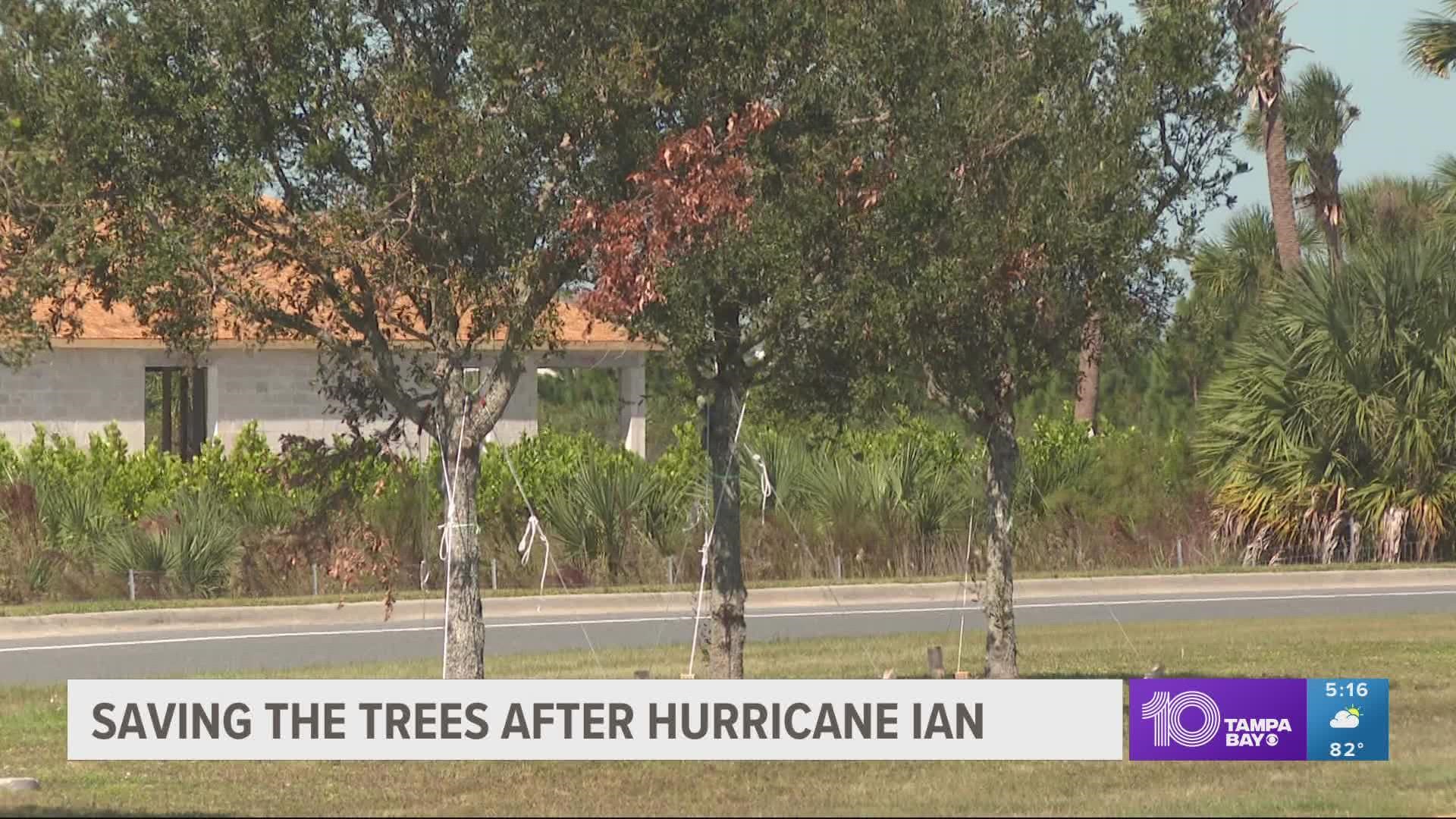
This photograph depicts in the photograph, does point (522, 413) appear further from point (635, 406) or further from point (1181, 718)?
point (1181, 718)

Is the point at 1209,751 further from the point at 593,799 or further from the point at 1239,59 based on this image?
the point at 1239,59

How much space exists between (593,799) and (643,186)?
11.0 feet

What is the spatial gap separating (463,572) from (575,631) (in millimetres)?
7084

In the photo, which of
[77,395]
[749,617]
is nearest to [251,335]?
[749,617]

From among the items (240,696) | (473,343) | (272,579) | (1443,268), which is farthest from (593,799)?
(1443,268)

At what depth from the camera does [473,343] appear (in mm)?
13242

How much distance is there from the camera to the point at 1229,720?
35.1ft

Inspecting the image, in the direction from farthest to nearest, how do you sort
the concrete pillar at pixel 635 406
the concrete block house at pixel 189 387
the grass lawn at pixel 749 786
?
1. the concrete pillar at pixel 635 406
2. the concrete block house at pixel 189 387
3. the grass lawn at pixel 749 786

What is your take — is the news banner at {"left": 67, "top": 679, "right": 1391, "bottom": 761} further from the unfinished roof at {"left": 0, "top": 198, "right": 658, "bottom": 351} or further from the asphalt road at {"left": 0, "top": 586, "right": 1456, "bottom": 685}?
the asphalt road at {"left": 0, "top": 586, "right": 1456, "bottom": 685}

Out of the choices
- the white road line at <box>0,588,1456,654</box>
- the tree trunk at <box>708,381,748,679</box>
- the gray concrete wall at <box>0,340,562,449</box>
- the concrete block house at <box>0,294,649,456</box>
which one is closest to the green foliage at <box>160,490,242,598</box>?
the white road line at <box>0,588,1456,654</box>

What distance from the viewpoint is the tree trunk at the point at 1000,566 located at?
1371 centimetres

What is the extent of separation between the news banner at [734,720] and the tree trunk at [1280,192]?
20.5 metres

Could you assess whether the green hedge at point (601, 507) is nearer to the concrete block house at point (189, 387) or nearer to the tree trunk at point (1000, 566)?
the concrete block house at point (189, 387)

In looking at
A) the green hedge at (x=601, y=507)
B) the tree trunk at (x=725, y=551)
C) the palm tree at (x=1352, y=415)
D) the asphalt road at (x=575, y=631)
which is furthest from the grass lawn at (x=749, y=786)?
the palm tree at (x=1352, y=415)
